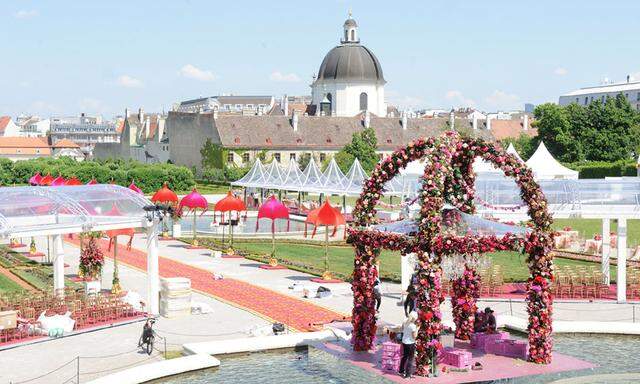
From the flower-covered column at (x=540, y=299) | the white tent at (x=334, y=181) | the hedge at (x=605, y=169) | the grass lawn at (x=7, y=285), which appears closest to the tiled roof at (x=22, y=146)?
the hedge at (x=605, y=169)

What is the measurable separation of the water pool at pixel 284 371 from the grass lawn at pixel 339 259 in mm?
11836

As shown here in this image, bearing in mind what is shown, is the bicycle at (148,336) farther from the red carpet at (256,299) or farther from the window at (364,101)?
the window at (364,101)

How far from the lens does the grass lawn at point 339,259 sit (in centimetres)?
3407

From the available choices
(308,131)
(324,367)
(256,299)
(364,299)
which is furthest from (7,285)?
(308,131)

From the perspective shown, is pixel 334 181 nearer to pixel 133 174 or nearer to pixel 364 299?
pixel 133 174

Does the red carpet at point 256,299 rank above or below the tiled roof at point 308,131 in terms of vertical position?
below

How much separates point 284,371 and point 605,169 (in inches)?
2614

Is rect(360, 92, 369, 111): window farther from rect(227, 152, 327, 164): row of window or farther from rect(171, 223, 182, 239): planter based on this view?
rect(171, 223, 182, 239): planter

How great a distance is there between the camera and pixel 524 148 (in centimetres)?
10488

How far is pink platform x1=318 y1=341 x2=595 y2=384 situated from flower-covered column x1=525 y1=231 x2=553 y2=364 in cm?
34

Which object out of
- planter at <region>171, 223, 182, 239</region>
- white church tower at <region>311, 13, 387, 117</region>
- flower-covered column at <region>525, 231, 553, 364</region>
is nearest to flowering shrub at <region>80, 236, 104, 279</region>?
flower-covered column at <region>525, 231, 553, 364</region>

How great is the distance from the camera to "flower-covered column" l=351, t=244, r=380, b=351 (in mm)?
20328

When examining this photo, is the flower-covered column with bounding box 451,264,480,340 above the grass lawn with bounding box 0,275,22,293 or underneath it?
above

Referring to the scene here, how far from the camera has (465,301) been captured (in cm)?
2161
